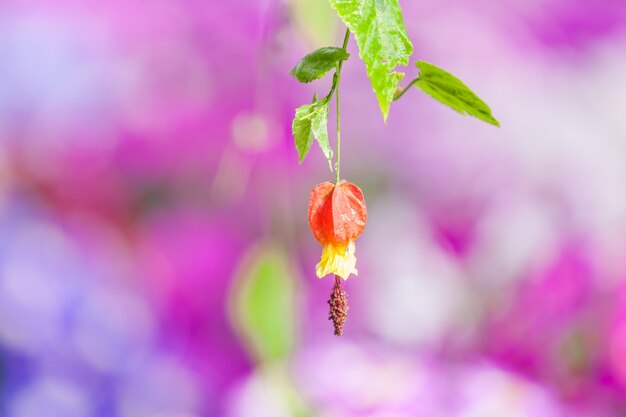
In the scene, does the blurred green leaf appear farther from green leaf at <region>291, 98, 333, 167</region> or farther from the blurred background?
green leaf at <region>291, 98, 333, 167</region>

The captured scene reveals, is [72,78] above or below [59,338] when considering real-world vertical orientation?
above

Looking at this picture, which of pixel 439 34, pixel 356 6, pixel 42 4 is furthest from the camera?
pixel 439 34

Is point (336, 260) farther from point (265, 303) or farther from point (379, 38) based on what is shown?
point (265, 303)

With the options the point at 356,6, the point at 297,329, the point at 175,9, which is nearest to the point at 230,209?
the point at 297,329

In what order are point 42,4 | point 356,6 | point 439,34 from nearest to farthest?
1. point 356,6
2. point 42,4
3. point 439,34

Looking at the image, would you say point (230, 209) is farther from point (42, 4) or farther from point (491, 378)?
point (491, 378)

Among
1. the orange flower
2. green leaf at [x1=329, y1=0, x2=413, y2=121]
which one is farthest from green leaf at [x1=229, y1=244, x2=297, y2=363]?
green leaf at [x1=329, y1=0, x2=413, y2=121]

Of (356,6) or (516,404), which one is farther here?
(516,404)
